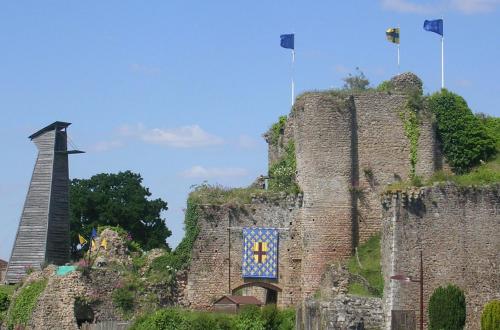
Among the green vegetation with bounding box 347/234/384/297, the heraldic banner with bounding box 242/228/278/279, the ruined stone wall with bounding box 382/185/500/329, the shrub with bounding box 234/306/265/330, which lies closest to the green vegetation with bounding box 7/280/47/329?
the heraldic banner with bounding box 242/228/278/279

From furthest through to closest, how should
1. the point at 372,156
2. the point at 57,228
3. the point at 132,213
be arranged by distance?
the point at 132,213, the point at 57,228, the point at 372,156

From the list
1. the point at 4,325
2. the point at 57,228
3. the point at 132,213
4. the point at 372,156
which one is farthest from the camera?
the point at 132,213

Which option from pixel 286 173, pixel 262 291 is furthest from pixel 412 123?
pixel 262 291

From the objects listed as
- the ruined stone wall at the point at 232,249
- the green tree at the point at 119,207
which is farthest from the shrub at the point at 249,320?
the green tree at the point at 119,207

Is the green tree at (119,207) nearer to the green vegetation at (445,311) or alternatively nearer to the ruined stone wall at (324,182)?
the ruined stone wall at (324,182)

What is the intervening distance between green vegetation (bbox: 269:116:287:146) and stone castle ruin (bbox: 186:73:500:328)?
127 inches

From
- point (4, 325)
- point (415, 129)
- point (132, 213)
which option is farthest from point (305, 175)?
point (132, 213)

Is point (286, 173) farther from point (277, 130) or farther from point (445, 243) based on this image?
point (445, 243)

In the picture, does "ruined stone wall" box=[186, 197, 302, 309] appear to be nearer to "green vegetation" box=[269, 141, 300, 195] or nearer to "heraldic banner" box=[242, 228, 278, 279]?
"heraldic banner" box=[242, 228, 278, 279]

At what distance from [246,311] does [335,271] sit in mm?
4046

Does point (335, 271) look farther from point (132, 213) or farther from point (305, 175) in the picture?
point (132, 213)

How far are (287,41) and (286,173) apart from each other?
6.83 m

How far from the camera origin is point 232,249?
57.3m

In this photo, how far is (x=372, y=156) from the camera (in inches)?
2243
